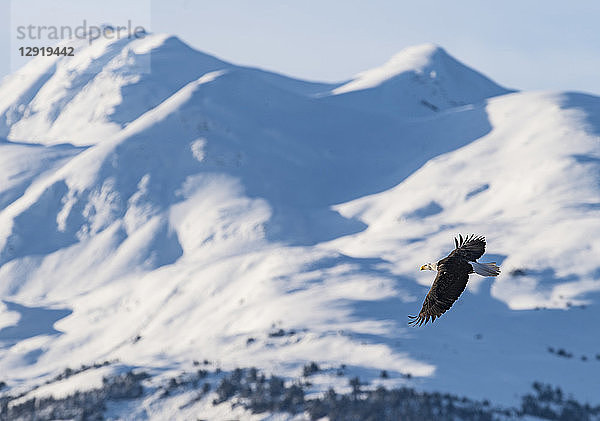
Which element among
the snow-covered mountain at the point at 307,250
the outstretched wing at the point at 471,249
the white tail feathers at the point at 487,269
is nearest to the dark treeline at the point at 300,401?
the snow-covered mountain at the point at 307,250

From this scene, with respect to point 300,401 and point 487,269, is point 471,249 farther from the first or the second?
point 300,401

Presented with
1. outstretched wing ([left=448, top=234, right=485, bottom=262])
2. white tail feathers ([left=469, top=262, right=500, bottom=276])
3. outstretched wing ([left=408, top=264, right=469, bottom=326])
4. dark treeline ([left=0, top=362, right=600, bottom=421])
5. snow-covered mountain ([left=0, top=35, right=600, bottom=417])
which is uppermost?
white tail feathers ([left=469, top=262, right=500, bottom=276])

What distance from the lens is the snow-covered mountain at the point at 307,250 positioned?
9631 centimetres

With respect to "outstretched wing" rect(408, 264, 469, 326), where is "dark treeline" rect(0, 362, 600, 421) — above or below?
below

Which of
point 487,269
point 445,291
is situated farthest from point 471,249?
point 487,269

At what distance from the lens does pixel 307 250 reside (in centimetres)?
13475

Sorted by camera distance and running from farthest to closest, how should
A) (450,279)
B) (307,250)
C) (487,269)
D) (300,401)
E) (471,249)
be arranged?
(307,250)
(300,401)
(471,249)
(450,279)
(487,269)

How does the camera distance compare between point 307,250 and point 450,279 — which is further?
point 307,250

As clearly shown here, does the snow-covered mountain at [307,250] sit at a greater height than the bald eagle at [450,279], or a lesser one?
lesser

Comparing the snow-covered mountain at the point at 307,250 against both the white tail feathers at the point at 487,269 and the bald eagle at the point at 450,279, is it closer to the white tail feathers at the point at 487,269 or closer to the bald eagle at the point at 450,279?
the bald eagle at the point at 450,279

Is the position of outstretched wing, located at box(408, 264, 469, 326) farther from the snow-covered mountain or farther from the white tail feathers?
the snow-covered mountain

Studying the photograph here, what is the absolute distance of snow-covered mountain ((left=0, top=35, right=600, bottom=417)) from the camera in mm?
96312

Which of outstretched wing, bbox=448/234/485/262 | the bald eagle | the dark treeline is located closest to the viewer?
the bald eagle

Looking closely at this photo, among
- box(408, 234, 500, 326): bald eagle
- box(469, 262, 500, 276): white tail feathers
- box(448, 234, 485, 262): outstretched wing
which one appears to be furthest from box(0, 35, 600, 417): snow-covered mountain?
box(469, 262, 500, 276): white tail feathers
